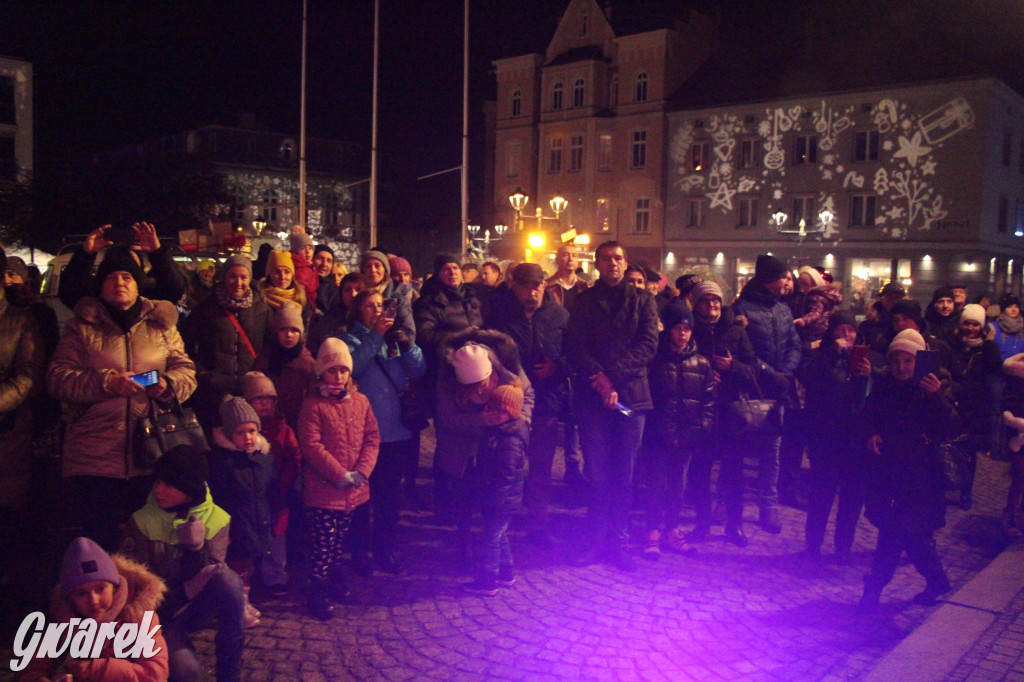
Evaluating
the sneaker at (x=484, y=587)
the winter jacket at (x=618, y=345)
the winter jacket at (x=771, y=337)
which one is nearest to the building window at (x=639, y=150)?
the winter jacket at (x=771, y=337)

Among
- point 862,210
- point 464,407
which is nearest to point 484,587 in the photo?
point 464,407

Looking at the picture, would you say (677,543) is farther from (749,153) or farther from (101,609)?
(749,153)

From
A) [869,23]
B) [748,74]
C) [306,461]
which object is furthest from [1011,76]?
[306,461]

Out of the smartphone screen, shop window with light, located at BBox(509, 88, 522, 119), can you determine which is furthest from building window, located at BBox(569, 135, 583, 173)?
the smartphone screen

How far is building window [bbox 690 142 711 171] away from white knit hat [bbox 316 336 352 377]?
118 ft

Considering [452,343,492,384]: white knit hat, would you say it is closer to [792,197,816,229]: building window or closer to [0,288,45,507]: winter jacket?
[0,288,45,507]: winter jacket

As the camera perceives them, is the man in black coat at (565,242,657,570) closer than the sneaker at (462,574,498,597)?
No

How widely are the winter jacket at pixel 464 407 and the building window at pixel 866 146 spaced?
109ft

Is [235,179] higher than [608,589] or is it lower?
higher

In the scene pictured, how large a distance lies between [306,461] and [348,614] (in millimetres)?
938

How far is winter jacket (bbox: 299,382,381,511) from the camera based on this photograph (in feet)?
16.8

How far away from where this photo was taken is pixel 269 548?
5035 mm

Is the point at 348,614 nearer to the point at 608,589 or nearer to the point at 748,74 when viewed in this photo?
the point at 608,589

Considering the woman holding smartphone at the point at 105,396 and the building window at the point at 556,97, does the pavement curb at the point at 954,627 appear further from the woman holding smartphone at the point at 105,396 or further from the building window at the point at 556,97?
the building window at the point at 556,97
